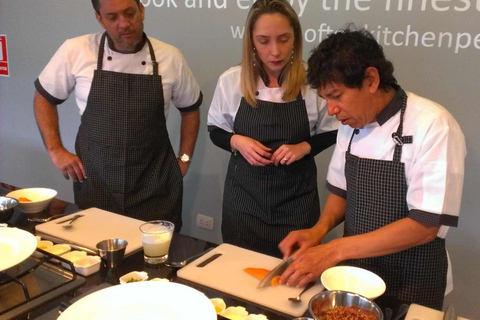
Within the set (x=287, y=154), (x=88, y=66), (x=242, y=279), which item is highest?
(x=88, y=66)

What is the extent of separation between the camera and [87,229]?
53.7 inches

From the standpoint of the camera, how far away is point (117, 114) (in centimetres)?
180

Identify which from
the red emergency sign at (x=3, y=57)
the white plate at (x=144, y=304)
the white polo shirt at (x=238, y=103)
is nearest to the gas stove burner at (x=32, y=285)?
the white plate at (x=144, y=304)

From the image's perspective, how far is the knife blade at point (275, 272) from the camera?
1.07 metres

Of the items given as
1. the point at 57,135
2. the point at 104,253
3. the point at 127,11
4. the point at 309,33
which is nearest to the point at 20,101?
the point at 57,135

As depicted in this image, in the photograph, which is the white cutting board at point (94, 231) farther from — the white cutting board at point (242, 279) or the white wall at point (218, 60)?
the white wall at point (218, 60)

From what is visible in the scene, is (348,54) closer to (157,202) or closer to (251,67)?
(251,67)

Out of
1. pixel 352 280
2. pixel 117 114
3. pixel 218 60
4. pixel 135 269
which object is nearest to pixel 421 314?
pixel 352 280

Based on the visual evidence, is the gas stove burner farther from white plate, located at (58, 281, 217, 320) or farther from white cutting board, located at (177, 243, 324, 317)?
white cutting board, located at (177, 243, 324, 317)

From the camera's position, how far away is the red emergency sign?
11.4 ft

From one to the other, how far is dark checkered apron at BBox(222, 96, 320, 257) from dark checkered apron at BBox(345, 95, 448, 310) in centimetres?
45

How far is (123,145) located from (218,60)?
0.99 m

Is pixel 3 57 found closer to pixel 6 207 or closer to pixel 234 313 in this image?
pixel 6 207

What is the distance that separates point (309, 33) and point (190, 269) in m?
1.54
